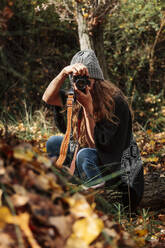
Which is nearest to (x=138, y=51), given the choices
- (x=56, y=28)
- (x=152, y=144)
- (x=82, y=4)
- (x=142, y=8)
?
(x=142, y=8)

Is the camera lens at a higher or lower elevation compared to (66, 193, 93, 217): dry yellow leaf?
higher

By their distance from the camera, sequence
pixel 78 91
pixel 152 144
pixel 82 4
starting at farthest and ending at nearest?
pixel 82 4, pixel 152 144, pixel 78 91

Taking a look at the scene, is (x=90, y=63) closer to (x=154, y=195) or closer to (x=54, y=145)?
(x=54, y=145)

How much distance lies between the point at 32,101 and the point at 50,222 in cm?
461

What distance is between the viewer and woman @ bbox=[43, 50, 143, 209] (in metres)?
2.17

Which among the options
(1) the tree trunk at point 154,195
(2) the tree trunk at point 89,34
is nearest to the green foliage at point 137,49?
(2) the tree trunk at point 89,34

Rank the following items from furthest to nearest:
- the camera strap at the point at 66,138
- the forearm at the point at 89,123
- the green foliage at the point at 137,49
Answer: the green foliage at the point at 137,49
the forearm at the point at 89,123
the camera strap at the point at 66,138

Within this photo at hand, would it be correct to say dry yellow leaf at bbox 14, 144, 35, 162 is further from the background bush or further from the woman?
the background bush

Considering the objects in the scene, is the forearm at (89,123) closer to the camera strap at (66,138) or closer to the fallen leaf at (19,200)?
the camera strap at (66,138)

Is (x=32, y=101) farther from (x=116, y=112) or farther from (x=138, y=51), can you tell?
(x=116, y=112)

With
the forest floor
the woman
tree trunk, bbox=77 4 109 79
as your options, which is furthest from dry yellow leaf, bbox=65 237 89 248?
tree trunk, bbox=77 4 109 79

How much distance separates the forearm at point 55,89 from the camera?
231cm

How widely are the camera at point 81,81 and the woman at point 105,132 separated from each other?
0.06 ft

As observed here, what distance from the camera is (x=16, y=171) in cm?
87
